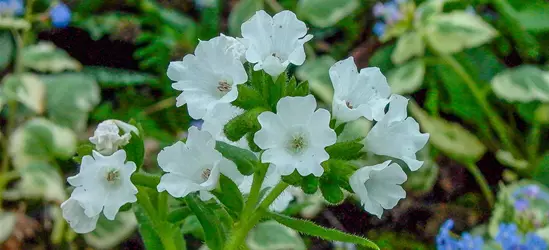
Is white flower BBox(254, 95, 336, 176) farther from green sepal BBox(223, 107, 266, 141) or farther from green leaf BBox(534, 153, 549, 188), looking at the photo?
green leaf BBox(534, 153, 549, 188)

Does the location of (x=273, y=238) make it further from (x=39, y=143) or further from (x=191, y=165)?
(x=191, y=165)

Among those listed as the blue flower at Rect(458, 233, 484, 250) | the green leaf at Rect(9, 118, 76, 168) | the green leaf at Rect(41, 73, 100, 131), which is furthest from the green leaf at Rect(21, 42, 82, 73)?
the blue flower at Rect(458, 233, 484, 250)

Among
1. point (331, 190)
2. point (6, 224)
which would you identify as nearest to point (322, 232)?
point (331, 190)

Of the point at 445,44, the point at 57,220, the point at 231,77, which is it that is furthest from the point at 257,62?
the point at 445,44

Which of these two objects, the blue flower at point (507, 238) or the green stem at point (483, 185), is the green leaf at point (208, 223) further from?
the green stem at point (483, 185)

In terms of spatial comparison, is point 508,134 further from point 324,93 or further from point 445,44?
point 324,93

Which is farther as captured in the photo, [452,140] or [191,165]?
[452,140]
